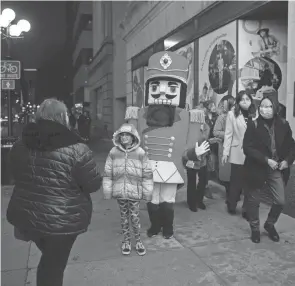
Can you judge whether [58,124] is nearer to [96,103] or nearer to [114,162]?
[114,162]

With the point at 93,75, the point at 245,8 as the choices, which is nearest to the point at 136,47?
the point at 245,8

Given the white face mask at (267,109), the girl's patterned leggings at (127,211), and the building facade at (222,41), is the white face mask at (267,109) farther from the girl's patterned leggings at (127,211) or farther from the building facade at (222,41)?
the girl's patterned leggings at (127,211)

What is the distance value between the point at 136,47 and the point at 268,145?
40.8 feet

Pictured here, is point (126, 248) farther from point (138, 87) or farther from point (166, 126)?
point (138, 87)

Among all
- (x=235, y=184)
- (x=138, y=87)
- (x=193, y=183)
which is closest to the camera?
(x=235, y=184)

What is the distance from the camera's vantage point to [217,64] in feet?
30.0

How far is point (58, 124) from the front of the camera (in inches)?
112

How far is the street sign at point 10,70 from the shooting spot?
11125 mm

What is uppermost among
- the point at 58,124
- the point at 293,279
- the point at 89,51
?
the point at 89,51

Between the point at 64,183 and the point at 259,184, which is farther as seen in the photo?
the point at 259,184

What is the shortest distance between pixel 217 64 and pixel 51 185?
7.04 meters

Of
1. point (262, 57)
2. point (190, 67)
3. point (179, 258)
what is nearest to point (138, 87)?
point (190, 67)

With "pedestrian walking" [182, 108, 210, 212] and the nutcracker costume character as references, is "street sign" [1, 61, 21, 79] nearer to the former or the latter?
"pedestrian walking" [182, 108, 210, 212]

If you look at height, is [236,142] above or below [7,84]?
below
